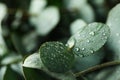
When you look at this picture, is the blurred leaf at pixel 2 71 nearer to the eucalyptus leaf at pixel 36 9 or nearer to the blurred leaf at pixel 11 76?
the blurred leaf at pixel 11 76

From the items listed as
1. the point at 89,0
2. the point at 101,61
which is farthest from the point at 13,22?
the point at 101,61

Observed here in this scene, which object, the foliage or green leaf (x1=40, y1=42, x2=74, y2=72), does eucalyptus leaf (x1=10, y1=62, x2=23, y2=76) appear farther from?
green leaf (x1=40, y1=42, x2=74, y2=72)

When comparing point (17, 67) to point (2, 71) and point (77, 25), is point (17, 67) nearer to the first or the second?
point (2, 71)

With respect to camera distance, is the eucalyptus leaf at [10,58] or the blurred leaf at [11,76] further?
the eucalyptus leaf at [10,58]

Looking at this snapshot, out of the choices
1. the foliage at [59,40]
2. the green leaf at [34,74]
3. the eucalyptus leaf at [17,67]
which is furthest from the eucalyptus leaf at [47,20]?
the green leaf at [34,74]

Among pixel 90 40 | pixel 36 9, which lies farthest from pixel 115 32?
pixel 36 9

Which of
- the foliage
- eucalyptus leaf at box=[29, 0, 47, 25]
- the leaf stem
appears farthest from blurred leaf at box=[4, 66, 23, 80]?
eucalyptus leaf at box=[29, 0, 47, 25]
